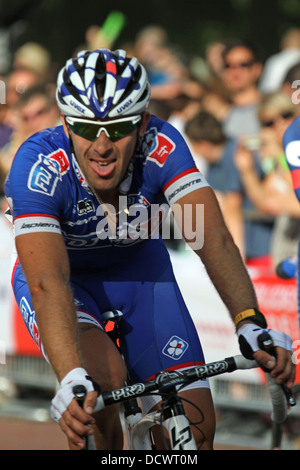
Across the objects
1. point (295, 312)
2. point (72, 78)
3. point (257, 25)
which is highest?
point (257, 25)

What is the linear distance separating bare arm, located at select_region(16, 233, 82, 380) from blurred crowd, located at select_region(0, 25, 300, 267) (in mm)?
4031

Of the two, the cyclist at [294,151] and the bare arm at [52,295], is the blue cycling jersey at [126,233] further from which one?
the cyclist at [294,151]

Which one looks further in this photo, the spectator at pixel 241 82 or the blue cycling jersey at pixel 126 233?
the spectator at pixel 241 82

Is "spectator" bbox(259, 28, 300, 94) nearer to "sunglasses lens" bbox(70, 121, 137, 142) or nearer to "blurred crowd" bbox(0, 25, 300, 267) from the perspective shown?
"blurred crowd" bbox(0, 25, 300, 267)

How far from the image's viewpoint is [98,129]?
4375 mm

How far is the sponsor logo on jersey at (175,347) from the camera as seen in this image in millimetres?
4797

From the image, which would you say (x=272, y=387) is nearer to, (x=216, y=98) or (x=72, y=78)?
(x=72, y=78)

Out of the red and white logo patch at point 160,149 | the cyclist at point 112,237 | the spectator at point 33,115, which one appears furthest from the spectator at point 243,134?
the red and white logo patch at point 160,149

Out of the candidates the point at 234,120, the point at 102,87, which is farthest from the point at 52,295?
the point at 234,120

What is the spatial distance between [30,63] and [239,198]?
5059mm

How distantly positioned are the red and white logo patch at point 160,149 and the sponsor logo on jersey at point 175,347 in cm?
91

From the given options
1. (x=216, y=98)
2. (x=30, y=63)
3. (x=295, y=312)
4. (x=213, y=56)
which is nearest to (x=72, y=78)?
(x=295, y=312)

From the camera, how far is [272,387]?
3998 millimetres

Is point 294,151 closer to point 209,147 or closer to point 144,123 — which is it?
point 144,123
